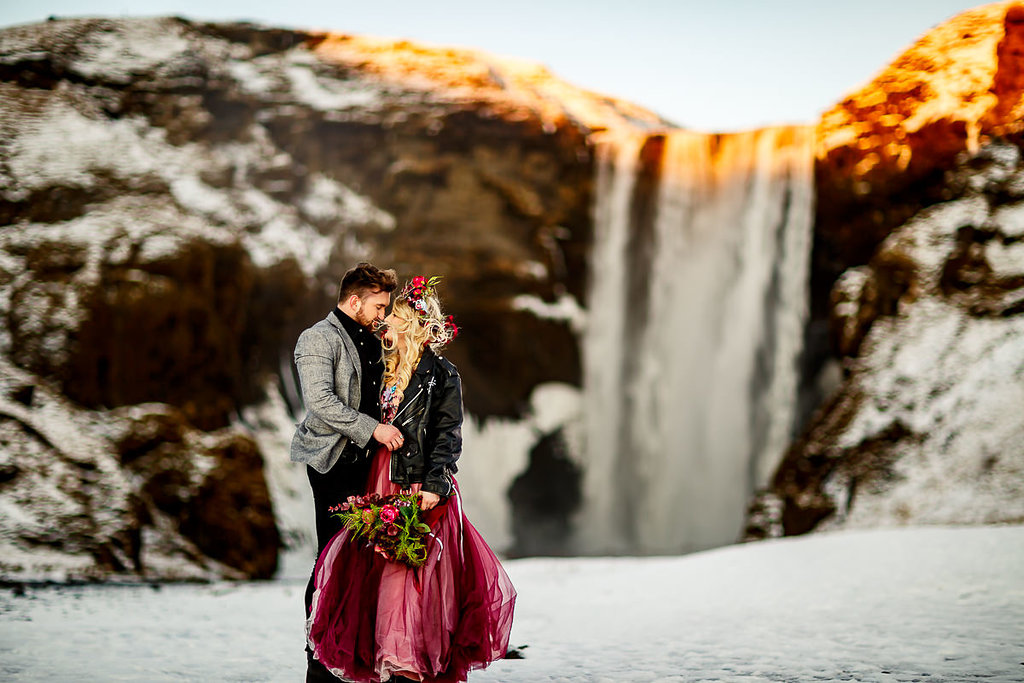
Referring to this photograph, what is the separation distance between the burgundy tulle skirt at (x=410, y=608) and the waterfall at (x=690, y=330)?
10950mm

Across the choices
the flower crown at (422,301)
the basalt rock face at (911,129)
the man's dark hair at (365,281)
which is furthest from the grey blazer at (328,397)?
the basalt rock face at (911,129)

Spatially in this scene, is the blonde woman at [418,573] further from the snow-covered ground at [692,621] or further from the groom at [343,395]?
the snow-covered ground at [692,621]

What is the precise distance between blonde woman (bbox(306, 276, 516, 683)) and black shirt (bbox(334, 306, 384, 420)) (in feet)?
0.54

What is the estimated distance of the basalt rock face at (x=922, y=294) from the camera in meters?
10.4

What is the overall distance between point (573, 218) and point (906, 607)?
10.4m

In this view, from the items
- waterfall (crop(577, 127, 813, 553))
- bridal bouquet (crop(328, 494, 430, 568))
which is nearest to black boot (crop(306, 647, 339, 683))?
bridal bouquet (crop(328, 494, 430, 568))

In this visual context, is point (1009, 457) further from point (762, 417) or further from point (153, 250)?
point (153, 250)

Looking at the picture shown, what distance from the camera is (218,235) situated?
12211 mm

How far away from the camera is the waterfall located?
46.8ft

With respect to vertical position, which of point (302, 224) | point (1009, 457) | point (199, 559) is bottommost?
point (199, 559)

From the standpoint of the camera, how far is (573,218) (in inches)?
613

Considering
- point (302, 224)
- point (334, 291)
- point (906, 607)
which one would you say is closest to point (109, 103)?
point (302, 224)

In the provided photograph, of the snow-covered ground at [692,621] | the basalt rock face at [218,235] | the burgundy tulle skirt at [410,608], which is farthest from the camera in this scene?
the basalt rock face at [218,235]

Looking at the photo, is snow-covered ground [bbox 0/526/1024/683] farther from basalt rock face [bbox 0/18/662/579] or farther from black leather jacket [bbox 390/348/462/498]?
basalt rock face [bbox 0/18/662/579]
